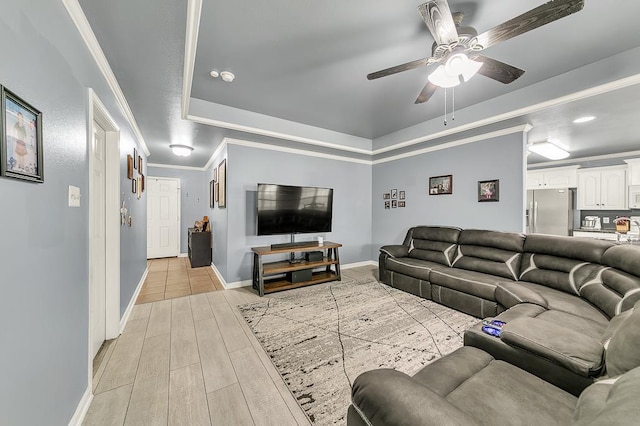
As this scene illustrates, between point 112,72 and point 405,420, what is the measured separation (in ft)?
10.5

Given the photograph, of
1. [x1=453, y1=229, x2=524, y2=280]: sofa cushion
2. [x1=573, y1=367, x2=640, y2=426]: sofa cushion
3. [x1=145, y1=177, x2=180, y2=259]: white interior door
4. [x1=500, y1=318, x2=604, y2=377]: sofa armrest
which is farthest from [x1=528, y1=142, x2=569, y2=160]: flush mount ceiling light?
[x1=145, y1=177, x2=180, y2=259]: white interior door

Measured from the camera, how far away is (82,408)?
4.94 feet

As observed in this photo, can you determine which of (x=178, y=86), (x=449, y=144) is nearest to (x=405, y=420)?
(x=178, y=86)

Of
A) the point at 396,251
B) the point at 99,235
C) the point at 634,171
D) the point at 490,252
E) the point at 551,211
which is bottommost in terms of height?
the point at 396,251

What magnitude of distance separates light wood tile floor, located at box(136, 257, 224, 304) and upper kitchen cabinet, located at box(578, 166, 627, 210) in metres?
7.61

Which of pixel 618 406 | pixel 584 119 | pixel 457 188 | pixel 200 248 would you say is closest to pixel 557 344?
pixel 618 406

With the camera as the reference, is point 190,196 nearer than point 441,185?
No

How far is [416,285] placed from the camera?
352cm

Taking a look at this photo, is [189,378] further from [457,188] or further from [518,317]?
[457,188]

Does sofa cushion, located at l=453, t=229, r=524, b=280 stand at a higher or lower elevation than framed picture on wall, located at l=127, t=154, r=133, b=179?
lower

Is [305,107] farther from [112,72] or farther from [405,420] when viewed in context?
[405,420]

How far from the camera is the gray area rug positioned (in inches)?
69.2

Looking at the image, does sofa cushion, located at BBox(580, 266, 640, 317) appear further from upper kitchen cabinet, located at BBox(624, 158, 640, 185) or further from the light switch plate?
upper kitchen cabinet, located at BBox(624, 158, 640, 185)

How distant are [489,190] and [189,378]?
430 cm
